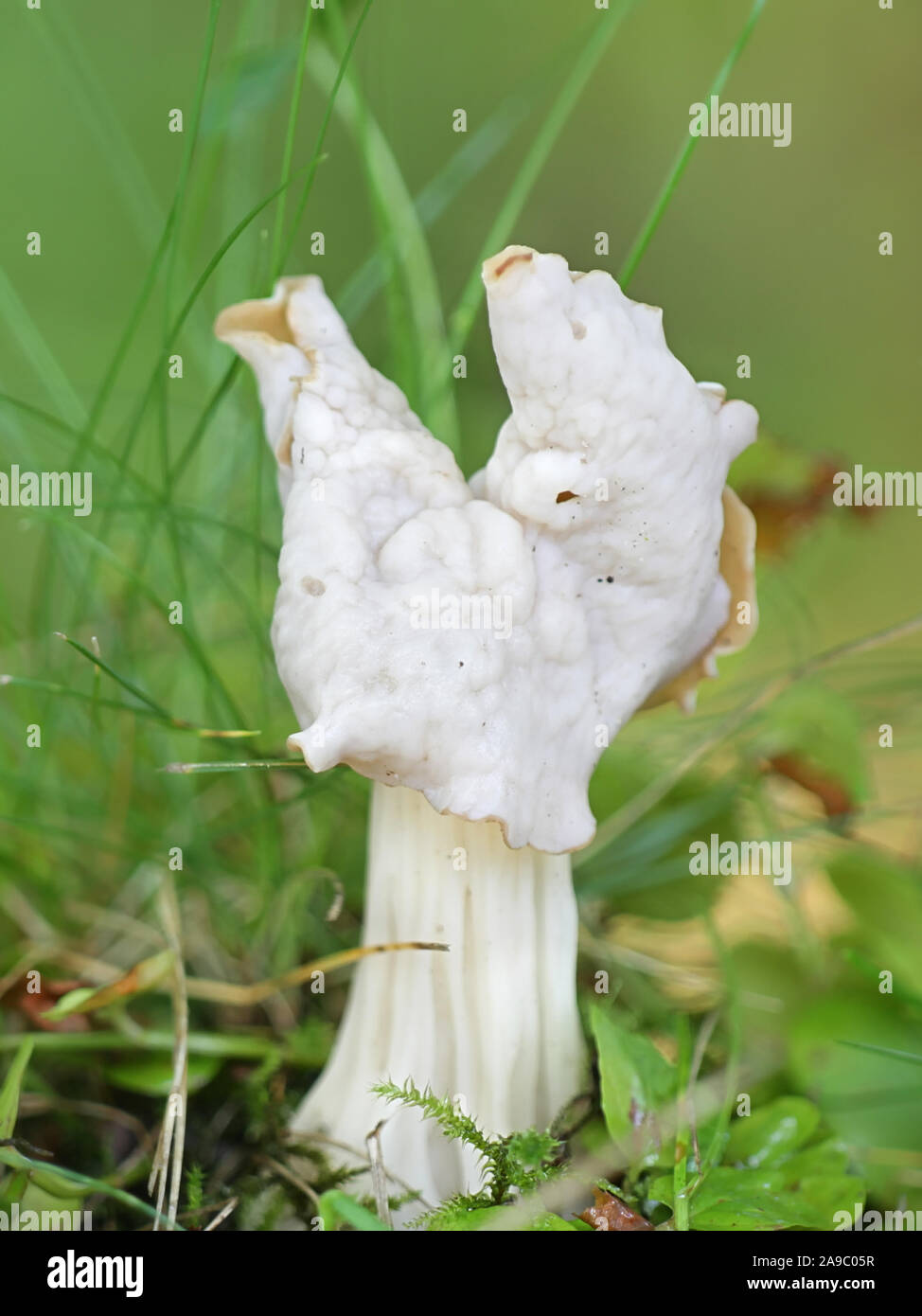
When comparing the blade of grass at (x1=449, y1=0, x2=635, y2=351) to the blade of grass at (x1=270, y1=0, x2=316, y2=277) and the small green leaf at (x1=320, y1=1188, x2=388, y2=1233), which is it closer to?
the blade of grass at (x1=270, y1=0, x2=316, y2=277)

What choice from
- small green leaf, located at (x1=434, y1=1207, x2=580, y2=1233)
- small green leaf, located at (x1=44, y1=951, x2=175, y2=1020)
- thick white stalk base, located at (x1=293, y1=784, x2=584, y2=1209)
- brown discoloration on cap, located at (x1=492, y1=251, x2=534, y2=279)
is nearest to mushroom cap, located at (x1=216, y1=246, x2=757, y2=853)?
brown discoloration on cap, located at (x1=492, y1=251, x2=534, y2=279)

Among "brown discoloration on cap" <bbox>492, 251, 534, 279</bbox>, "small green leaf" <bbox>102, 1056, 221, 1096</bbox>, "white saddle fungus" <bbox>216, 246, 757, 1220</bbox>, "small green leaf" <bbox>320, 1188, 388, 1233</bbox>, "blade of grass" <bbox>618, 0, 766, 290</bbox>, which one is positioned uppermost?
"blade of grass" <bbox>618, 0, 766, 290</bbox>

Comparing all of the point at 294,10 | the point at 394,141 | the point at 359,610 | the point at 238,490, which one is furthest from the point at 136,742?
the point at 294,10

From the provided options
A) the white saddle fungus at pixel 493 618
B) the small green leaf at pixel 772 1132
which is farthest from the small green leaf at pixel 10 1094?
the small green leaf at pixel 772 1132

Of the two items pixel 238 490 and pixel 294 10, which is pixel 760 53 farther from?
pixel 238 490

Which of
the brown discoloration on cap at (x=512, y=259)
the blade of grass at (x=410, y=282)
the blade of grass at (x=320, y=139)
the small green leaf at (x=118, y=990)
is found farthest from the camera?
the blade of grass at (x=410, y=282)

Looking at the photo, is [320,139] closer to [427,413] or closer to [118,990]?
[427,413]

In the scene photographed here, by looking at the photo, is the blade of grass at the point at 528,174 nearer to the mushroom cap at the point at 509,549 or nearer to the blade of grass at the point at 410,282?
the blade of grass at the point at 410,282

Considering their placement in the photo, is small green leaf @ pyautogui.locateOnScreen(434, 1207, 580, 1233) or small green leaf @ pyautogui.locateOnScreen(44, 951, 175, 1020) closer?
small green leaf @ pyautogui.locateOnScreen(434, 1207, 580, 1233)
